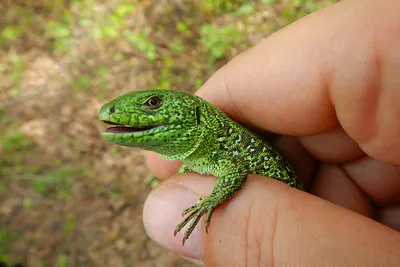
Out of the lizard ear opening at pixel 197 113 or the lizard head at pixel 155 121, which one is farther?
the lizard ear opening at pixel 197 113

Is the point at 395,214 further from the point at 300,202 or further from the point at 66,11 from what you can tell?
the point at 66,11

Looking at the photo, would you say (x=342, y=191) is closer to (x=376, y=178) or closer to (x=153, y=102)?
(x=376, y=178)

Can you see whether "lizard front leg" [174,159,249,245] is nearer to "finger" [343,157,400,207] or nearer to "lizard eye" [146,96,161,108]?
"lizard eye" [146,96,161,108]

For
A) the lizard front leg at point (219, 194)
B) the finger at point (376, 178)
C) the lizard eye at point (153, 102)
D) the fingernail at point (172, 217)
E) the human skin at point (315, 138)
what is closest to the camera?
the human skin at point (315, 138)

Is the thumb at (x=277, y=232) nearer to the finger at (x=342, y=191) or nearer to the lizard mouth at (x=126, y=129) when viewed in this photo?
the lizard mouth at (x=126, y=129)

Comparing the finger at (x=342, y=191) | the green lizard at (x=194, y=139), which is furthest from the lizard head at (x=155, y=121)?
the finger at (x=342, y=191)

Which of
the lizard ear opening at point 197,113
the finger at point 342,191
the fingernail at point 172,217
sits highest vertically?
the lizard ear opening at point 197,113

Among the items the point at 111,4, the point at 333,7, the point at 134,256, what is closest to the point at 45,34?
the point at 111,4

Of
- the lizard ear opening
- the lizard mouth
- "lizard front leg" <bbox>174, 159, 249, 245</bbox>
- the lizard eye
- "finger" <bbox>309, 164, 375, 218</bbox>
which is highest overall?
the lizard eye

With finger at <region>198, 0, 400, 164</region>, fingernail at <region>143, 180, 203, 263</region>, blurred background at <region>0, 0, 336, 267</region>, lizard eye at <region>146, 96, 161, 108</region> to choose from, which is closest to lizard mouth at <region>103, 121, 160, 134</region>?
lizard eye at <region>146, 96, 161, 108</region>
